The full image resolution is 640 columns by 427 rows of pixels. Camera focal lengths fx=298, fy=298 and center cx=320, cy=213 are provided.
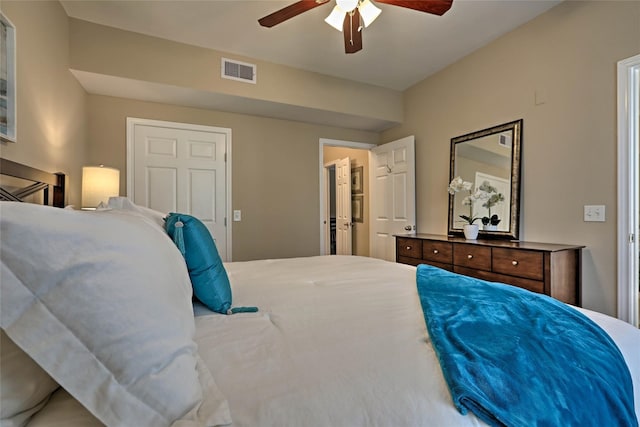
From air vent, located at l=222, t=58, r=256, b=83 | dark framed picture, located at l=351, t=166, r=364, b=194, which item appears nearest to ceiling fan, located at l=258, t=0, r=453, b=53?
air vent, located at l=222, t=58, r=256, b=83

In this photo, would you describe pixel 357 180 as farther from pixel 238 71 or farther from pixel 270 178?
pixel 238 71

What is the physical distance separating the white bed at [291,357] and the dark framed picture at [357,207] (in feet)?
12.7

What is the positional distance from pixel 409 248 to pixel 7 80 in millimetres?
3265

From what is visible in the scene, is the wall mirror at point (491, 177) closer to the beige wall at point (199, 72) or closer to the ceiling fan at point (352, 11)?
the beige wall at point (199, 72)

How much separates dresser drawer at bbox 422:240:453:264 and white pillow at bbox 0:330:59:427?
9.12 ft

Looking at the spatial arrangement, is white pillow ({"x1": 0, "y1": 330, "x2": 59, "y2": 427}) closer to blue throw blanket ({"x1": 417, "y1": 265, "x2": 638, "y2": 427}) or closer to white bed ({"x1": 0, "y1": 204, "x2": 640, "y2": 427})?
white bed ({"x1": 0, "y1": 204, "x2": 640, "y2": 427})

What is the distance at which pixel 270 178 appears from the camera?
12.1ft

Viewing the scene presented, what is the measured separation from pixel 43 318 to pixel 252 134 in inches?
132

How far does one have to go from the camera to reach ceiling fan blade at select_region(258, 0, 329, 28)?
73.1 inches

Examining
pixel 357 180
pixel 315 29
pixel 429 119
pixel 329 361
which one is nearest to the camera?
pixel 329 361

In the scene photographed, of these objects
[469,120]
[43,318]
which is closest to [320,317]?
[43,318]

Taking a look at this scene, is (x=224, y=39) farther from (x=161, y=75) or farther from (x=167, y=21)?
(x=161, y=75)

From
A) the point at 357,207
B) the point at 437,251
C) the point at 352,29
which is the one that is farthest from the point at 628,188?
the point at 357,207

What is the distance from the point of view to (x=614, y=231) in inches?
80.6
